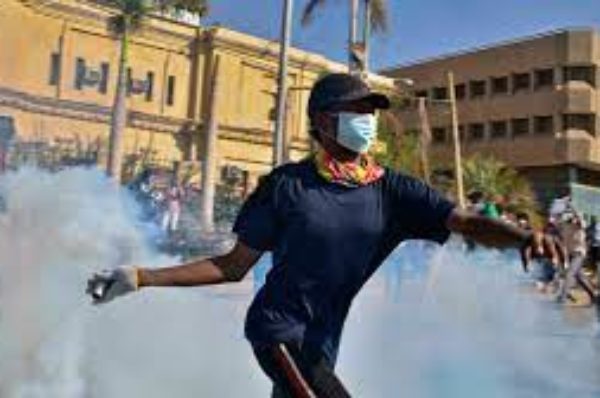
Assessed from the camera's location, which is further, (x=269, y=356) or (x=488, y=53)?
(x=488, y=53)

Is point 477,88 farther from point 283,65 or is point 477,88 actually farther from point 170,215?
point 170,215

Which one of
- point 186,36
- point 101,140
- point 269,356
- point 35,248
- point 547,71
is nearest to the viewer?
point 269,356

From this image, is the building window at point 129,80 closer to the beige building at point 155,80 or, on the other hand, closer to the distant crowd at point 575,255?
the beige building at point 155,80

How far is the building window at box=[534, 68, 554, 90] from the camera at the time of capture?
58319 mm

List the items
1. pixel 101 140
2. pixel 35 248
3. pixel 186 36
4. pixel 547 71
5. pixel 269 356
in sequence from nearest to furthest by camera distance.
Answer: pixel 269 356, pixel 35 248, pixel 101 140, pixel 186 36, pixel 547 71

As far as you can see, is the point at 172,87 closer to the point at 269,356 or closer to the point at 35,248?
the point at 35,248

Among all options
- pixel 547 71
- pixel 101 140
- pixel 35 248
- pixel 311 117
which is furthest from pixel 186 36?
pixel 311 117

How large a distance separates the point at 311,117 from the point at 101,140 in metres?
35.4

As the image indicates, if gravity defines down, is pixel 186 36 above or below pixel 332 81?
above

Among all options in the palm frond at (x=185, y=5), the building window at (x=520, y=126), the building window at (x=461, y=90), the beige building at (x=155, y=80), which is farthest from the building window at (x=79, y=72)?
the building window at (x=461, y=90)

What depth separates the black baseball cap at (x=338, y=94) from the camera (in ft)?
11.6

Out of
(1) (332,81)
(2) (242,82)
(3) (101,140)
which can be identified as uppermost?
(2) (242,82)

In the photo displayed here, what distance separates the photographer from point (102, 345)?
21.2 ft

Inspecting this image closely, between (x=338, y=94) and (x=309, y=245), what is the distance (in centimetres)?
43
